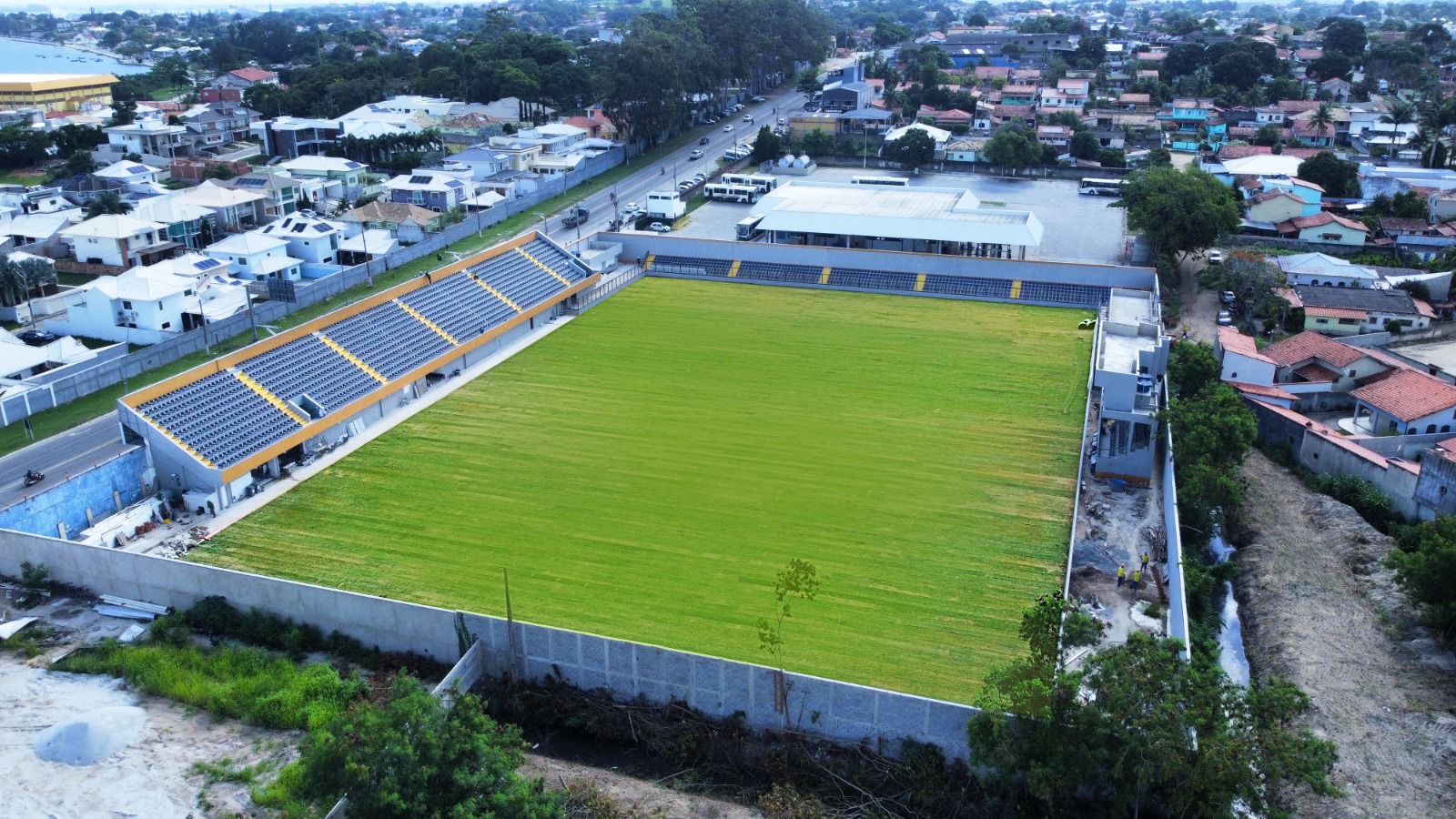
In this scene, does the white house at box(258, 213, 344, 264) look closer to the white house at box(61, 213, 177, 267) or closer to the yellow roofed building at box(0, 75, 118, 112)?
the white house at box(61, 213, 177, 267)

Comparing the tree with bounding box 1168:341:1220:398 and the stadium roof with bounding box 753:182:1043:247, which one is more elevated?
the stadium roof with bounding box 753:182:1043:247

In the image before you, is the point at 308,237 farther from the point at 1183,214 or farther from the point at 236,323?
the point at 1183,214

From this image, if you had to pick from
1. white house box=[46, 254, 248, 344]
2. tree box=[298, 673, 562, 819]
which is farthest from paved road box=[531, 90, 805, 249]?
tree box=[298, 673, 562, 819]

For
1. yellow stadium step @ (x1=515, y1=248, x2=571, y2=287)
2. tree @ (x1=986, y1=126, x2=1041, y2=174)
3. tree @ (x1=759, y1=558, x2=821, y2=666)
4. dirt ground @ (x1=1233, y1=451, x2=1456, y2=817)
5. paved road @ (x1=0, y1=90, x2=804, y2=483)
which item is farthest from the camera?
tree @ (x1=986, y1=126, x2=1041, y2=174)

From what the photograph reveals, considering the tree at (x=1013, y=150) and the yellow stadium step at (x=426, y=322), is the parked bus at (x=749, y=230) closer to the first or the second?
the yellow stadium step at (x=426, y=322)

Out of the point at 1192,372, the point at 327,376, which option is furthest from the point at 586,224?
the point at 1192,372
